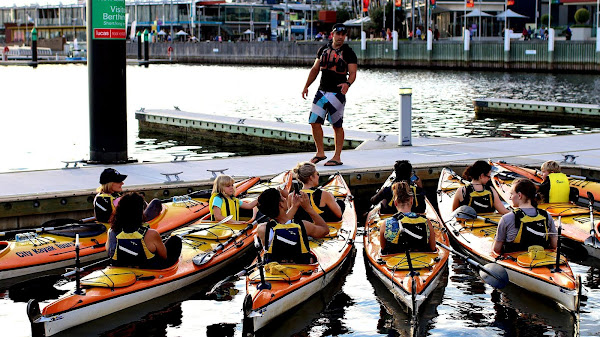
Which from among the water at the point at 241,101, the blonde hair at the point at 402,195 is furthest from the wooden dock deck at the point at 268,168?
the blonde hair at the point at 402,195

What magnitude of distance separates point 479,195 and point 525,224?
2.18m

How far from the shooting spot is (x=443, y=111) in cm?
3912

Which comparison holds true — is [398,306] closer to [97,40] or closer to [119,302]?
[119,302]

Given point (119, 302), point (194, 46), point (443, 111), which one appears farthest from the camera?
point (194, 46)

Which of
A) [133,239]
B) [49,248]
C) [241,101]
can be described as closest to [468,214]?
[133,239]

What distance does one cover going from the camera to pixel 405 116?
66.3ft

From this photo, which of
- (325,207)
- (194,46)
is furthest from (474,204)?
(194,46)

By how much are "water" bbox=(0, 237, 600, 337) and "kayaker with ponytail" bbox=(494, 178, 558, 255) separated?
24.9 inches

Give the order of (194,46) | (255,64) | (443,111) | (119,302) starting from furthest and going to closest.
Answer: (194,46), (255,64), (443,111), (119,302)

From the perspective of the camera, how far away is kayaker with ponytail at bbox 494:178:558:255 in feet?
36.6

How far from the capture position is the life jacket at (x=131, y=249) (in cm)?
1067

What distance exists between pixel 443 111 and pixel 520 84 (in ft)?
48.9

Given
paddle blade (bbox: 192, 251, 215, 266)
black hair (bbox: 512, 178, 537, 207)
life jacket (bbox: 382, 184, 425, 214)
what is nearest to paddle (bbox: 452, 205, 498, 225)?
life jacket (bbox: 382, 184, 425, 214)

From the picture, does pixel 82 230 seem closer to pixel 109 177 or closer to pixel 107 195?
pixel 107 195
